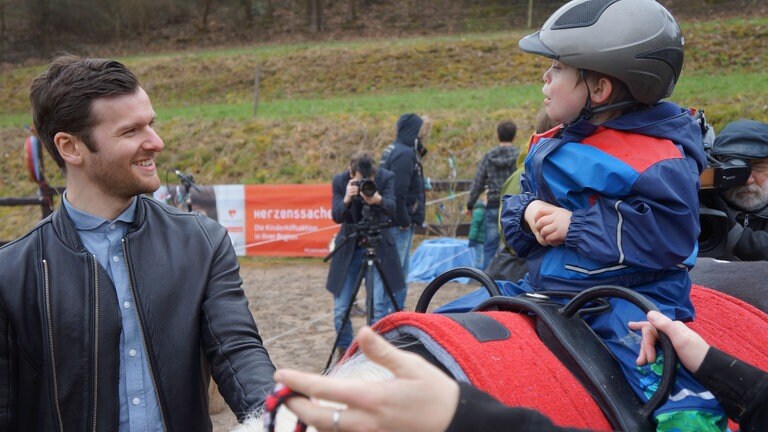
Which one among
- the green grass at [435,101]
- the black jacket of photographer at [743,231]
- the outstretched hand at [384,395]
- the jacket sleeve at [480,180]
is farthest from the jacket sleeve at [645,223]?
the green grass at [435,101]

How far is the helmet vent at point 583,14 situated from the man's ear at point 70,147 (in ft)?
4.33

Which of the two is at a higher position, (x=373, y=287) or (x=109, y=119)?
(x=109, y=119)

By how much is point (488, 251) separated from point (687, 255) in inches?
255

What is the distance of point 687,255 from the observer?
171 cm

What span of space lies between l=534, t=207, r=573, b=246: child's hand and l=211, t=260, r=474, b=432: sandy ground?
328 centimetres

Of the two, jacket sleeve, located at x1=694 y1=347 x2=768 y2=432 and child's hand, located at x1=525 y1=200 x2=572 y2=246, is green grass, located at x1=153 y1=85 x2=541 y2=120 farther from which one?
jacket sleeve, located at x1=694 y1=347 x2=768 y2=432

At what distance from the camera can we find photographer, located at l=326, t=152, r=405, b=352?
19.2ft

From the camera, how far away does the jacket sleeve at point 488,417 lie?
0.97m

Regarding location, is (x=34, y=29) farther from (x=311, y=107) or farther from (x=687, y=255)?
(x=687, y=255)

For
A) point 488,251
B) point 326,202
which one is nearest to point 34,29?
point 326,202

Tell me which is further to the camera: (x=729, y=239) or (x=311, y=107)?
(x=311, y=107)

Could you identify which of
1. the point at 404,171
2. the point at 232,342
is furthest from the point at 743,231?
the point at 404,171

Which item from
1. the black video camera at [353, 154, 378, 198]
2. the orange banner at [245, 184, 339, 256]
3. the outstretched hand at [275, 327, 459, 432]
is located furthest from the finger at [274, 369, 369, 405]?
the orange banner at [245, 184, 339, 256]

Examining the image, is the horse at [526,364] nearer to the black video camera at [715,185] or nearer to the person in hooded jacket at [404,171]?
the black video camera at [715,185]
